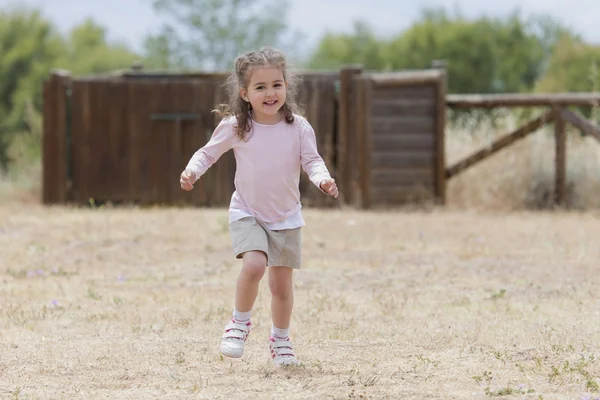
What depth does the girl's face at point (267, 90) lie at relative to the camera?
16.8ft

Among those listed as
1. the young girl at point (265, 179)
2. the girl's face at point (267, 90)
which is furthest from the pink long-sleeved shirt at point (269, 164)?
the girl's face at point (267, 90)

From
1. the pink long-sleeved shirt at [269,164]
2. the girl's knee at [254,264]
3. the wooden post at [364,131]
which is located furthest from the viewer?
the wooden post at [364,131]

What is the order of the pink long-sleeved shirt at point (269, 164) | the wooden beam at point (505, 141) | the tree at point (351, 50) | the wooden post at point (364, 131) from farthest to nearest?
the tree at point (351, 50) < the wooden post at point (364, 131) < the wooden beam at point (505, 141) < the pink long-sleeved shirt at point (269, 164)

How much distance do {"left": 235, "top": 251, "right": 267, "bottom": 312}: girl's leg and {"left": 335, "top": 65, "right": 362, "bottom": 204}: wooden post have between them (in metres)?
8.79

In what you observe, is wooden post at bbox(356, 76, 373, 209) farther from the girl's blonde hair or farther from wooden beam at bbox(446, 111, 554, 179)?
the girl's blonde hair

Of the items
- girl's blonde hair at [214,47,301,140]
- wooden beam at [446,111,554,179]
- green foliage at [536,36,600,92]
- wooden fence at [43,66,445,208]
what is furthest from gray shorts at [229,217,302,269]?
green foliage at [536,36,600,92]

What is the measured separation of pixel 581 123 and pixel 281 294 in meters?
9.27

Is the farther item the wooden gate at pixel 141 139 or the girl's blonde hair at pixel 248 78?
the wooden gate at pixel 141 139

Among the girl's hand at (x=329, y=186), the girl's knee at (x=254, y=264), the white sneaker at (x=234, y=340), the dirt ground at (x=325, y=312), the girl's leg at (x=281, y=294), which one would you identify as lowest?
the dirt ground at (x=325, y=312)

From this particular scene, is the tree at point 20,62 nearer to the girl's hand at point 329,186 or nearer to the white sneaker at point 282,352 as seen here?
the white sneaker at point 282,352

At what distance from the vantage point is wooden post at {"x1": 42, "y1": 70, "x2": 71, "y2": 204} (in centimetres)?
1454

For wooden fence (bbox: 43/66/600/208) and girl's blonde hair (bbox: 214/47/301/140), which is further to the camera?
wooden fence (bbox: 43/66/600/208)

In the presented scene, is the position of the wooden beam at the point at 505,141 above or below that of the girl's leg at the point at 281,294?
above

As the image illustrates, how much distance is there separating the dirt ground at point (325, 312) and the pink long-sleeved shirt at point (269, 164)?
0.80 m
